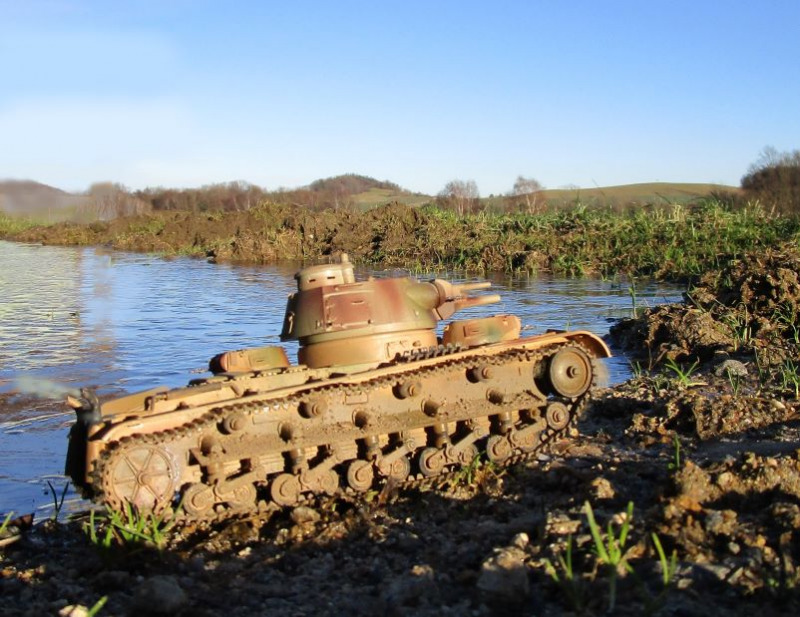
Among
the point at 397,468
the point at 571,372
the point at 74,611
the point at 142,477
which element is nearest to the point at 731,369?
the point at 571,372

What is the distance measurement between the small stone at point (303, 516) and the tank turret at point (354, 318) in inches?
56.7

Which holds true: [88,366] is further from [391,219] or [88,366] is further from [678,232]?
[391,219]

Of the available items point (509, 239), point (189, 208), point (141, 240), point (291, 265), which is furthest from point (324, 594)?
point (189, 208)

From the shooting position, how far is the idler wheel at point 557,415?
8.15m

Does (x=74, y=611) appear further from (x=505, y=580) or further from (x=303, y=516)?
(x=505, y=580)

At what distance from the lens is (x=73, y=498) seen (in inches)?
306

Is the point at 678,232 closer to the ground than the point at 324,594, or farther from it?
farther from it

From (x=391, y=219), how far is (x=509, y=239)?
616cm

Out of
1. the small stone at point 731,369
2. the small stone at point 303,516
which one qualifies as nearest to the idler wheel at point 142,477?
the small stone at point 303,516

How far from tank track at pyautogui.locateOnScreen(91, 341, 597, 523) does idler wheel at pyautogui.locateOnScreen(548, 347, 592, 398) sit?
0.06 metres

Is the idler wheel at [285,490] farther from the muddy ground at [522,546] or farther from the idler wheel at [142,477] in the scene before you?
the idler wheel at [142,477]

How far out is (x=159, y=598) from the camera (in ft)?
16.3

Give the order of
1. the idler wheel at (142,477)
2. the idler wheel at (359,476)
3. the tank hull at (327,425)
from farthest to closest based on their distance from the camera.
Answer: the idler wheel at (359,476), the tank hull at (327,425), the idler wheel at (142,477)

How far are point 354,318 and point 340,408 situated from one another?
914mm
